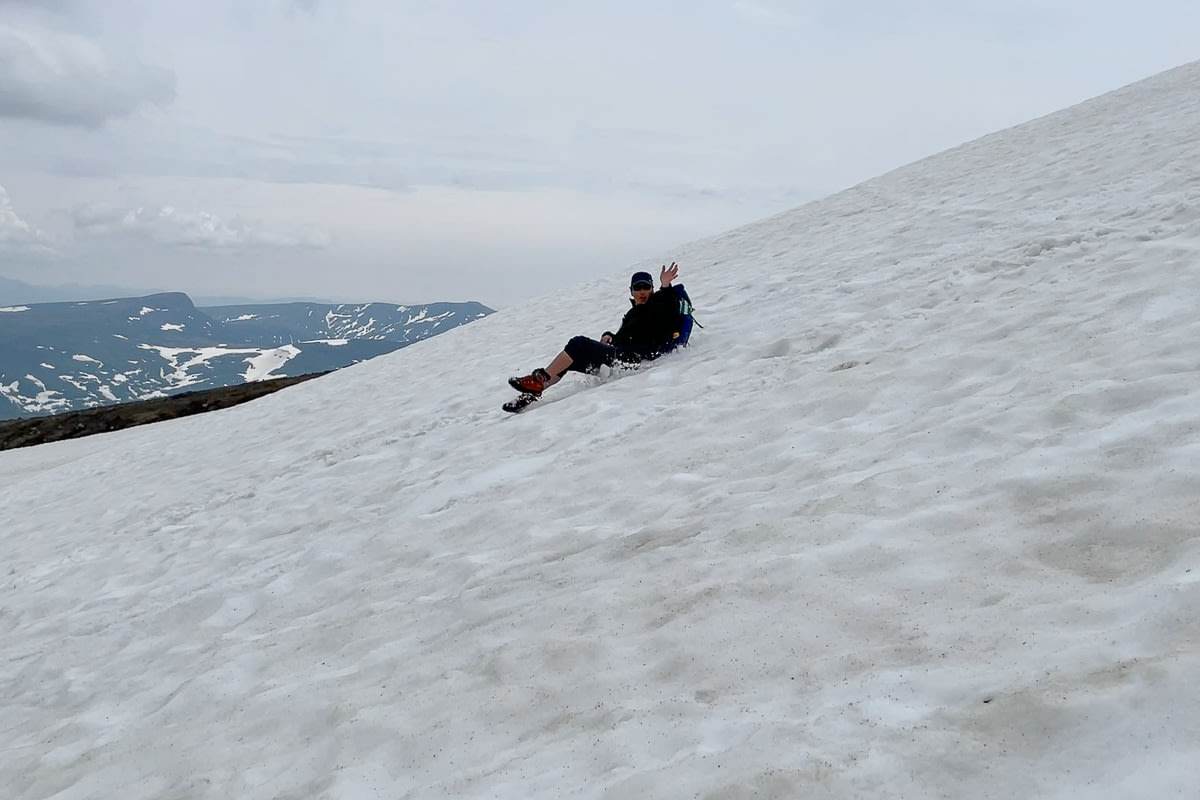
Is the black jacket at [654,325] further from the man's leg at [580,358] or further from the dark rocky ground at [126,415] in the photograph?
the dark rocky ground at [126,415]

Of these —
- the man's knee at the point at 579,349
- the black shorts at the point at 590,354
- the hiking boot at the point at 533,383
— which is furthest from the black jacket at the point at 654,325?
the hiking boot at the point at 533,383

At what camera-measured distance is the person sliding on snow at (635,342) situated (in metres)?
10.9

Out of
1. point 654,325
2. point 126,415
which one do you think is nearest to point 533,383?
point 654,325

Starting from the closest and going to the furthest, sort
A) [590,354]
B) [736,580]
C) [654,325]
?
[736,580]
[590,354]
[654,325]

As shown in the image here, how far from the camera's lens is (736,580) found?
15.6 ft

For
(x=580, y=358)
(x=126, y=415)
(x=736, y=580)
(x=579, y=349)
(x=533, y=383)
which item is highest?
(x=126, y=415)

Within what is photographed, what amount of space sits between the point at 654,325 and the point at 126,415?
110 feet

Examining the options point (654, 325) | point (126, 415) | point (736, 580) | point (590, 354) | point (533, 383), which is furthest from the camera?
point (126, 415)

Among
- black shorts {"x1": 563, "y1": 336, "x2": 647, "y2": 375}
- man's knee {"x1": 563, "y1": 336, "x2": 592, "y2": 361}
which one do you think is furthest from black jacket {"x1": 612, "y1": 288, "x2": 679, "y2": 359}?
man's knee {"x1": 563, "y1": 336, "x2": 592, "y2": 361}

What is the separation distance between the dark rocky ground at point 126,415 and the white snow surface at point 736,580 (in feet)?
74.6

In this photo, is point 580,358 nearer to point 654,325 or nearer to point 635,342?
point 635,342

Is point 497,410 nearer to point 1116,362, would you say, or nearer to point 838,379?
point 838,379

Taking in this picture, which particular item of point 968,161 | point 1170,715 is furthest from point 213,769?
point 968,161

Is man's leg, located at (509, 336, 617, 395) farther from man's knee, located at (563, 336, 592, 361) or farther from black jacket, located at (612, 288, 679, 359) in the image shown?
black jacket, located at (612, 288, 679, 359)
